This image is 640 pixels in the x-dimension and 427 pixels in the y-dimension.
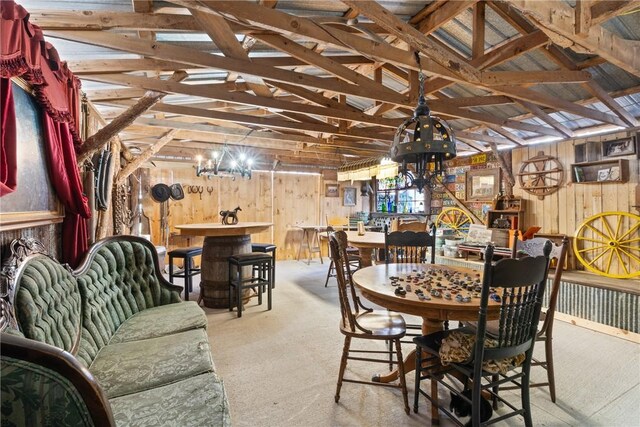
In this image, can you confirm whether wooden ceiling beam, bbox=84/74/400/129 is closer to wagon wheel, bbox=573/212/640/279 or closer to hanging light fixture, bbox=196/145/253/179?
hanging light fixture, bbox=196/145/253/179

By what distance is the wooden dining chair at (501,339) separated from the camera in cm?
152

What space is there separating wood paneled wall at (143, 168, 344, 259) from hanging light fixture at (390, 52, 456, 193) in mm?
5280

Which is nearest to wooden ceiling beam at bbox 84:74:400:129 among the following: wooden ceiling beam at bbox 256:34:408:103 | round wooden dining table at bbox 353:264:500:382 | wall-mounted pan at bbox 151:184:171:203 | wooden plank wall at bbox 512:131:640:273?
wooden ceiling beam at bbox 256:34:408:103

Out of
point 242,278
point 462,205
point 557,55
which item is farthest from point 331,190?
point 557,55

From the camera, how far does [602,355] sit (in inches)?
110

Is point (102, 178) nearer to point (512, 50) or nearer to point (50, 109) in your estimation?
point (50, 109)

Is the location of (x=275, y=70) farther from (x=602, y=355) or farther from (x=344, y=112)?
(x=602, y=355)

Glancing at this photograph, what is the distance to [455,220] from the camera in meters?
6.05

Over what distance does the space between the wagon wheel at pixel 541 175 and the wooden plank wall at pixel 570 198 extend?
66 millimetres

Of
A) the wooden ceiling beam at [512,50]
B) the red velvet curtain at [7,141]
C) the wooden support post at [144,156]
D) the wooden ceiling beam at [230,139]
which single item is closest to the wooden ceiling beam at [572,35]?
the wooden ceiling beam at [512,50]

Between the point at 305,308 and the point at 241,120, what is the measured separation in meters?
2.54

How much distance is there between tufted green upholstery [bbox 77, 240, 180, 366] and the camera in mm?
1941

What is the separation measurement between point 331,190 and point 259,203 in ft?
6.18

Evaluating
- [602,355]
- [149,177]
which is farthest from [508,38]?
[149,177]
